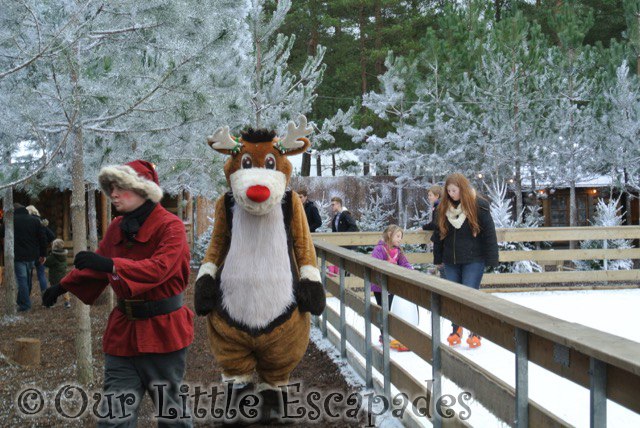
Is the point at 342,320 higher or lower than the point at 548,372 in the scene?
higher

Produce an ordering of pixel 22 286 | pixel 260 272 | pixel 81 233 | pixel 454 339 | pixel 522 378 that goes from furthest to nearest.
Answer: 1. pixel 22 286
2. pixel 454 339
3. pixel 81 233
4. pixel 260 272
5. pixel 522 378

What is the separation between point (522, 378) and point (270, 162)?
2.37 metres

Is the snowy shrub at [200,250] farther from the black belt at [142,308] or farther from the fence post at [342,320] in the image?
the black belt at [142,308]

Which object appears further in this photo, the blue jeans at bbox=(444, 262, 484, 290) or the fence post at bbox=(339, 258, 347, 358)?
the blue jeans at bbox=(444, 262, 484, 290)

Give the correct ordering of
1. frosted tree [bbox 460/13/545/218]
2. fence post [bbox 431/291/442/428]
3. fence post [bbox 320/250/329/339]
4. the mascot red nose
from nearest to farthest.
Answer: fence post [bbox 431/291/442/428] < the mascot red nose < fence post [bbox 320/250/329/339] < frosted tree [bbox 460/13/545/218]

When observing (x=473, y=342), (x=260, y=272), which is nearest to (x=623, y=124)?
(x=473, y=342)

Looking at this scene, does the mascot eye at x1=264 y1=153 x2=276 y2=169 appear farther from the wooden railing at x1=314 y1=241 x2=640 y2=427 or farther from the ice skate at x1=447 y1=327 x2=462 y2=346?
the ice skate at x1=447 y1=327 x2=462 y2=346

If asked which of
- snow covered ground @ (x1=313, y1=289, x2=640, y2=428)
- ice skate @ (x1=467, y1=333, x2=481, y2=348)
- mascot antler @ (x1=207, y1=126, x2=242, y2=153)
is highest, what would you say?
mascot antler @ (x1=207, y1=126, x2=242, y2=153)

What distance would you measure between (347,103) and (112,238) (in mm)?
24865

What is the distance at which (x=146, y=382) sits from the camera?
3430mm

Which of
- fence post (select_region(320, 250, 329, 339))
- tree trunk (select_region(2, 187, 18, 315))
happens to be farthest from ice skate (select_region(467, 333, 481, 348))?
tree trunk (select_region(2, 187, 18, 315))

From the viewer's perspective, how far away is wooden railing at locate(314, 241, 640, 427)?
2.01 m

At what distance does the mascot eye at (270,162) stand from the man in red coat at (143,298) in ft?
3.41

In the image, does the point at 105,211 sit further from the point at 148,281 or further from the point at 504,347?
the point at 504,347
